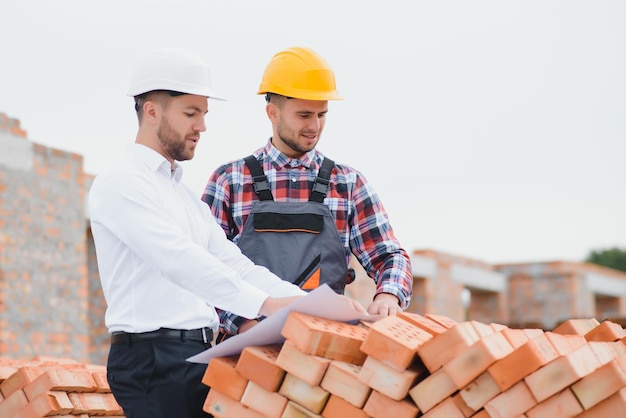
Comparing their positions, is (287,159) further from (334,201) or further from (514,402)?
(514,402)

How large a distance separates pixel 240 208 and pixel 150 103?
93 cm

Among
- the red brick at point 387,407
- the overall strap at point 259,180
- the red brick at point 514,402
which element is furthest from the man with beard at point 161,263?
the overall strap at point 259,180

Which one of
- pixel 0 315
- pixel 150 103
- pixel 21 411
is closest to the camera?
pixel 150 103

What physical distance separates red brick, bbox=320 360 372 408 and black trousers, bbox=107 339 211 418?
47 cm

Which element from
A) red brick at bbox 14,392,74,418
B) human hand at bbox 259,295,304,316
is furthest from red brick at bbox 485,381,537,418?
red brick at bbox 14,392,74,418

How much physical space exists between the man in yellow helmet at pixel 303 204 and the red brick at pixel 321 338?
3.24 feet

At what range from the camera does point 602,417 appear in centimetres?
235

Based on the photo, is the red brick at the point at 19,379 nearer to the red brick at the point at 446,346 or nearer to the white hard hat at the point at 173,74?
the white hard hat at the point at 173,74

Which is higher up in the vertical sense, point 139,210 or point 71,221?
point 139,210

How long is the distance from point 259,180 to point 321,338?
4.66ft

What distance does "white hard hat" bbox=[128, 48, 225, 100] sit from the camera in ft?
9.61

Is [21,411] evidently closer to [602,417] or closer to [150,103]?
[150,103]

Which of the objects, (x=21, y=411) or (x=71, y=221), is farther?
(x=71, y=221)

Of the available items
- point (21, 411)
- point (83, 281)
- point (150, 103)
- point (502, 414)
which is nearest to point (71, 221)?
point (83, 281)
